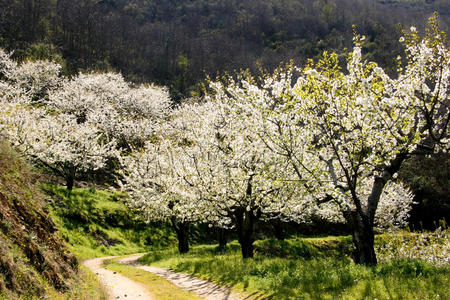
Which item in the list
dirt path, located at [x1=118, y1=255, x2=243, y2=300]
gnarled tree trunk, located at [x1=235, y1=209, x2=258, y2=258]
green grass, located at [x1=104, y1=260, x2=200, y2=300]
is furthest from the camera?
gnarled tree trunk, located at [x1=235, y1=209, x2=258, y2=258]

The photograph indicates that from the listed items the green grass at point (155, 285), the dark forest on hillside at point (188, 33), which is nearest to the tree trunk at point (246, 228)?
the green grass at point (155, 285)

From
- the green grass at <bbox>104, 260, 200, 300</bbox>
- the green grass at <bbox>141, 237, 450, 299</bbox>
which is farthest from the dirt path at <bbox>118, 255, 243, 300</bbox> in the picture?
the green grass at <bbox>141, 237, 450, 299</bbox>

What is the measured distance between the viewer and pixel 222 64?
114m

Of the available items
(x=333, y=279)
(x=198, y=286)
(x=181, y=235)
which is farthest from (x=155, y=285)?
(x=181, y=235)

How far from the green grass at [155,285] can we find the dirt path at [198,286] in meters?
0.39

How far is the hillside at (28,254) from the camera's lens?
22.8 ft

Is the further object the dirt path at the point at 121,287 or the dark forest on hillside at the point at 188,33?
Result: the dark forest on hillside at the point at 188,33

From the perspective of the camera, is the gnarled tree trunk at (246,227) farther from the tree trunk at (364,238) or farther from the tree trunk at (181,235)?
the tree trunk at (181,235)

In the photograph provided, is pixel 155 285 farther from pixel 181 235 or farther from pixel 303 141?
pixel 181 235

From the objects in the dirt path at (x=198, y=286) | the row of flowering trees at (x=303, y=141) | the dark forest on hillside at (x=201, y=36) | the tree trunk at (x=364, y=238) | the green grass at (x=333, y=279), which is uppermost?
the dark forest on hillside at (x=201, y=36)

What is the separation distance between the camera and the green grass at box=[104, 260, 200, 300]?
11152 millimetres

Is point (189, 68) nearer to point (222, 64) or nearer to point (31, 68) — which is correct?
point (222, 64)

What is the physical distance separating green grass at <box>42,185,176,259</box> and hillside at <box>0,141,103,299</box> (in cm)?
1200

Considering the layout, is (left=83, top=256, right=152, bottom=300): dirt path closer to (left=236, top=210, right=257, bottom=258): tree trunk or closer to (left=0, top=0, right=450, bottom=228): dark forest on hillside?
(left=236, top=210, right=257, bottom=258): tree trunk
